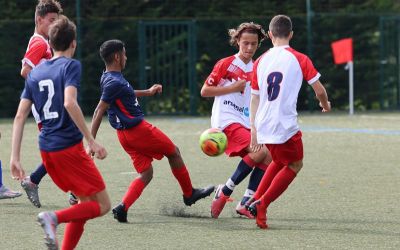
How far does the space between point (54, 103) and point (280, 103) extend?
7.39ft

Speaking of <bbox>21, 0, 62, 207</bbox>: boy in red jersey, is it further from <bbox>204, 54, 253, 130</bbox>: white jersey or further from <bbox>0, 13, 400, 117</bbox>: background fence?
<bbox>0, 13, 400, 117</bbox>: background fence

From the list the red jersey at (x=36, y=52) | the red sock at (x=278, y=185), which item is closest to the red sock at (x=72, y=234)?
the red sock at (x=278, y=185)

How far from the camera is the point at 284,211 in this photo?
30.1ft

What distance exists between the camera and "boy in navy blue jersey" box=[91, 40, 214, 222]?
27.8 ft

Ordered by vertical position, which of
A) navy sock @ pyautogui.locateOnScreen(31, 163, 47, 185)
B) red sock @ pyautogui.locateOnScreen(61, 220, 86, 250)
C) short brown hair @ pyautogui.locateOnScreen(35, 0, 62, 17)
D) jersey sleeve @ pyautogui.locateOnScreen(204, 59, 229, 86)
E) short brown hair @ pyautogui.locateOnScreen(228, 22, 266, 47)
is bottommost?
navy sock @ pyautogui.locateOnScreen(31, 163, 47, 185)

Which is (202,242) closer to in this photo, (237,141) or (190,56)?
(237,141)

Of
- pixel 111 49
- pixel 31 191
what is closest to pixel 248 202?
pixel 111 49

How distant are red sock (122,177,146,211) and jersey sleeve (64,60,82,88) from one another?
7.69 feet

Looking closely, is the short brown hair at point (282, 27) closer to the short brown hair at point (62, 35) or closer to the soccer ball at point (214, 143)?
the soccer ball at point (214, 143)

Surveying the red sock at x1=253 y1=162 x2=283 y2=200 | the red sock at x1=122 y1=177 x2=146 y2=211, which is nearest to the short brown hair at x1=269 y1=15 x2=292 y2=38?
the red sock at x1=253 y1=162 x2=283 y2=200

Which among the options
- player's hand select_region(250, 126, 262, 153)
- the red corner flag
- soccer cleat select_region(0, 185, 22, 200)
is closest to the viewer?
player's hand select_region(250, 126, 262, 153)

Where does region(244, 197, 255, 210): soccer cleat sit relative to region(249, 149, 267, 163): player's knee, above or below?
below

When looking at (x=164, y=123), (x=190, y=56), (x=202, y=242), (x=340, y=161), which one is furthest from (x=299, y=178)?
(x=190, y=56)

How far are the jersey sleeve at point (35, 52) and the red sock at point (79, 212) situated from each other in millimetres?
3141
